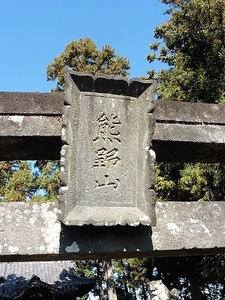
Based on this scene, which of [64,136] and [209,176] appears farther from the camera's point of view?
[209,176]

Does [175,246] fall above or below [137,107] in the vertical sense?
below

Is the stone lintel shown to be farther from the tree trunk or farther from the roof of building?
the tree trunk

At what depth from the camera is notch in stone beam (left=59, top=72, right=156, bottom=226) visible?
2.27m

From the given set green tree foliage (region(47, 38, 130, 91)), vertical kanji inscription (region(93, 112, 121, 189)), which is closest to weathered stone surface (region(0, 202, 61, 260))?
vertical kanji inscription (region(93, 112, 121, 189))

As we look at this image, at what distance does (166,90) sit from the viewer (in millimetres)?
13031

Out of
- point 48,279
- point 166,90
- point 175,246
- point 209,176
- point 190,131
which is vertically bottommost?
point 175,246

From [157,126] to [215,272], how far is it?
11928 mm

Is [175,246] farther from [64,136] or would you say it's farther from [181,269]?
[181,269]

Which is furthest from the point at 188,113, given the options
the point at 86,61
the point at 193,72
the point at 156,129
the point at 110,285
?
the point at 86,61

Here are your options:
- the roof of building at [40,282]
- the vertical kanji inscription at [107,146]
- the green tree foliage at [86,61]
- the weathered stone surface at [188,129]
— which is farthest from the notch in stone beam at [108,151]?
the green tree foliage at [86,61]

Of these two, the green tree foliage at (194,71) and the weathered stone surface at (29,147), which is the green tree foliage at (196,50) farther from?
the weathered stone surface at (29,147)

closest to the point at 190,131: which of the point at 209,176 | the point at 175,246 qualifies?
the point at 175,246

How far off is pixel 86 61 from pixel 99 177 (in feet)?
51.0

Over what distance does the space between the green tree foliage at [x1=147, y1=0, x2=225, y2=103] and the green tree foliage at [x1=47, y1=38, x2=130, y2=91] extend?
14.5ft
